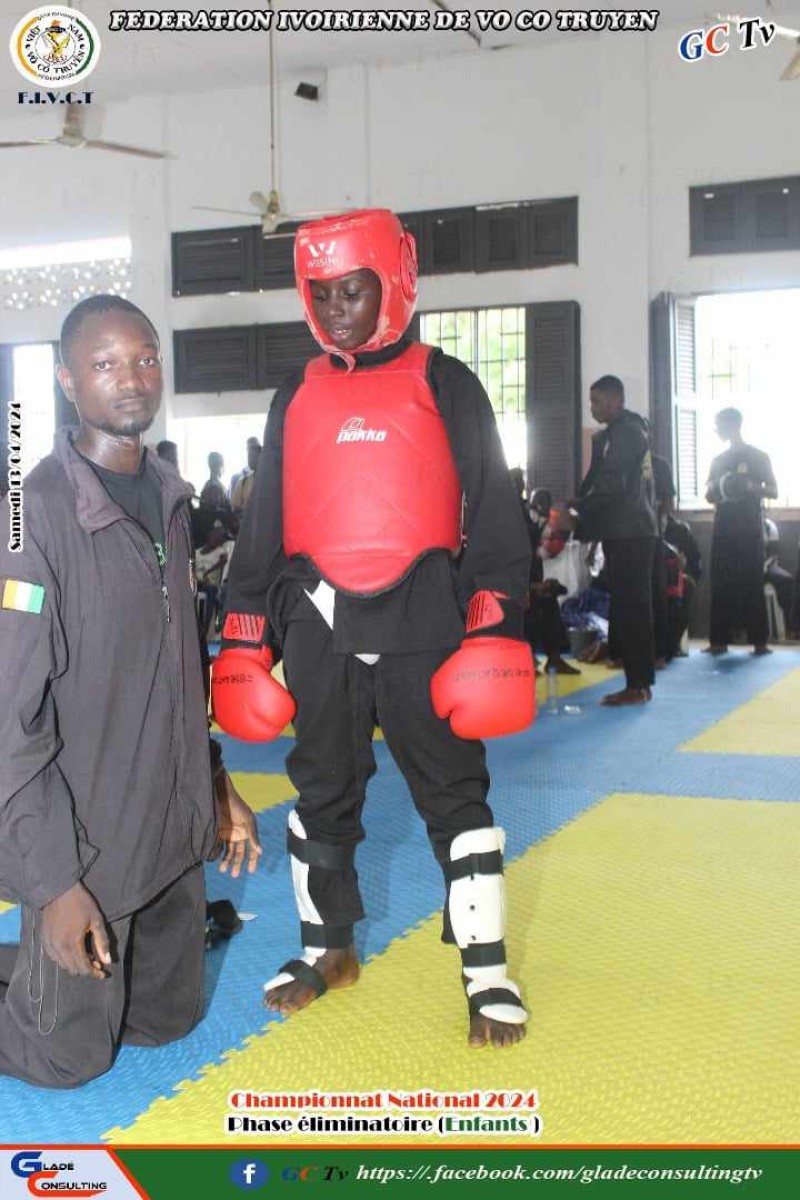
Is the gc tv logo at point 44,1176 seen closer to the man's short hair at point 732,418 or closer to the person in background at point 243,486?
the man's short hair at point 732,418

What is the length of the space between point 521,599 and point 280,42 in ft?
34.7

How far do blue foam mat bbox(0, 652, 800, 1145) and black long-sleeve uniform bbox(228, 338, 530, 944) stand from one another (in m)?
0.42

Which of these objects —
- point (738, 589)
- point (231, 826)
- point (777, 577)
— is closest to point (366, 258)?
point (231, 826)

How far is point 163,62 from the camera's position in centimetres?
1201

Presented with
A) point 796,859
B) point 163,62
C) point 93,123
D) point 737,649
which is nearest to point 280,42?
point 163,62

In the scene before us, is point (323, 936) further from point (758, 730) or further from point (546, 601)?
point (546, 601)

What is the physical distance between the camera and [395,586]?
A: 238 centimetres

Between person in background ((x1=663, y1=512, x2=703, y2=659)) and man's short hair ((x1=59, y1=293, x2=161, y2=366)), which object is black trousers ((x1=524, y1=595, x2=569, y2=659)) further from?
man's short hair ((x1=59, y1=293, x2=161, y2=366))

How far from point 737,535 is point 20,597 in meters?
7.53

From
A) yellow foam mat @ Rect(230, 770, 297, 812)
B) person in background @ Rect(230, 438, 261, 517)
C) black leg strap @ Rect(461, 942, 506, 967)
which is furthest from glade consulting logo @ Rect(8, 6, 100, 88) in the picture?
black leg strap @ Rect(461, 942, 506, 967)

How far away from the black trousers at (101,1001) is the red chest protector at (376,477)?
28.4 inches

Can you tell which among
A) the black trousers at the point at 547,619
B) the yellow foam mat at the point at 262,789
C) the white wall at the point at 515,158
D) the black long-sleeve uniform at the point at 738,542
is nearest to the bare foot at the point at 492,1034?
the yellow foam mat at the point at 262,789

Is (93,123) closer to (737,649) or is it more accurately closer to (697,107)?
(697,107)

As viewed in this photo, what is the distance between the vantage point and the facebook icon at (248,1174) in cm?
172
